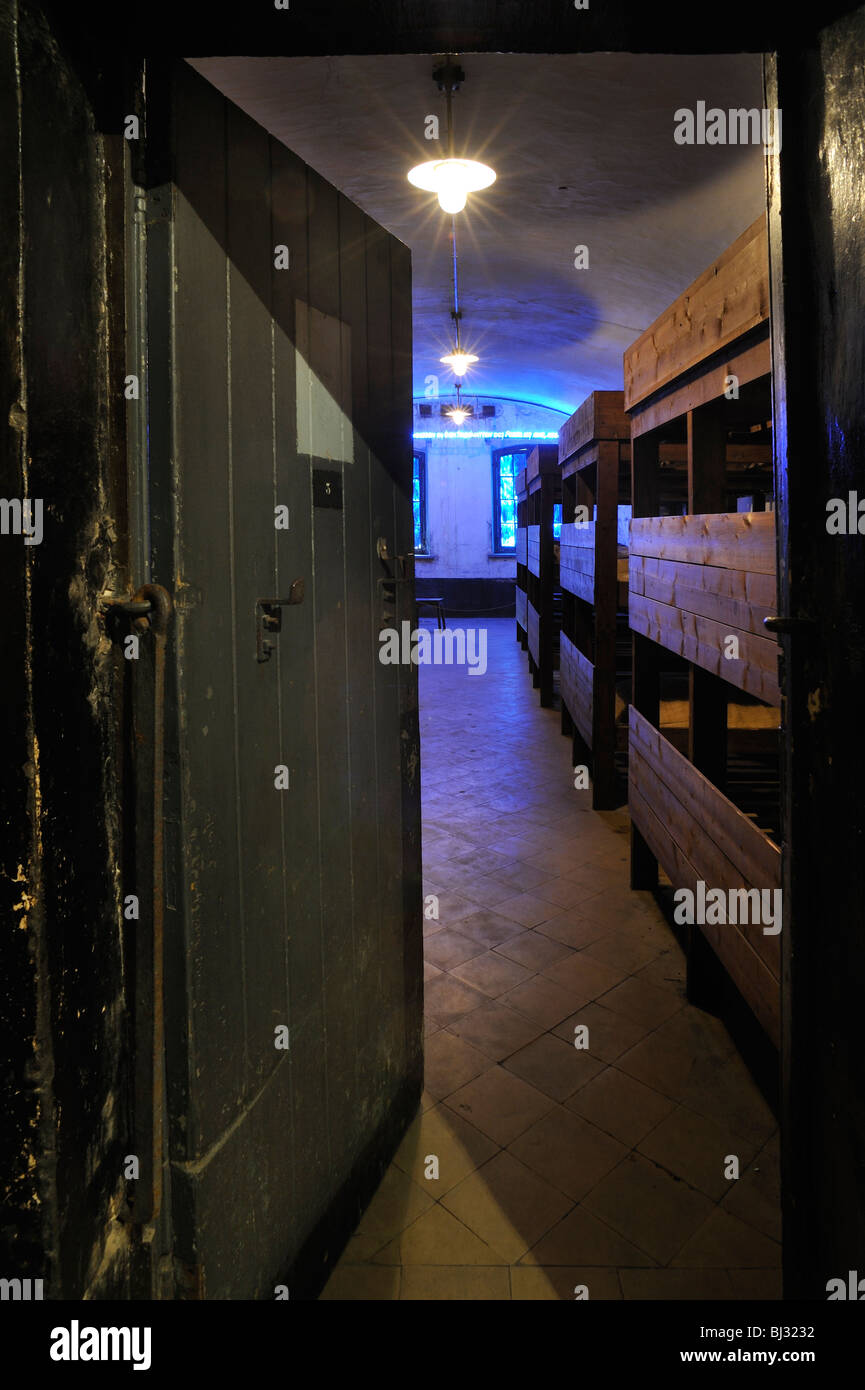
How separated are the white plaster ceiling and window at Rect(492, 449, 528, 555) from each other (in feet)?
29.7

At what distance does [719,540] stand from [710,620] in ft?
0.92

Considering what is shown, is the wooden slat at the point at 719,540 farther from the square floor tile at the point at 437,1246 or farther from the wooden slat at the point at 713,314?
the square floor tile at the point at 437,1246

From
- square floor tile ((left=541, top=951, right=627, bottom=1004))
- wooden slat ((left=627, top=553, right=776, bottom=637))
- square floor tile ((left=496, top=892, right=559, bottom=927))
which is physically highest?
→ wooden slat ((left=627, top=553, right=776, bottom=637))

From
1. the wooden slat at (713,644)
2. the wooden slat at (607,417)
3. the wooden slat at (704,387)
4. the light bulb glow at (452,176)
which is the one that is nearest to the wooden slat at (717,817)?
the wooden slat at (713,644)

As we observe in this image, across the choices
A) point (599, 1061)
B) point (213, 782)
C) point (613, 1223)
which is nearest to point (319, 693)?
point (213, 782)

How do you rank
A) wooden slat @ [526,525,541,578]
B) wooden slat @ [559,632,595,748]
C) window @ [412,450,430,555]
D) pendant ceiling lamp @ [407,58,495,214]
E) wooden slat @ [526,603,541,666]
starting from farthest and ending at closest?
window @ [412,450,430,555], wooden slat @ [526,603,541,666], wooden slat @ [526,525,541,578], wooden slat @ [559,632,595,748], pendant ceiling lamp @ [407,58,495,214]

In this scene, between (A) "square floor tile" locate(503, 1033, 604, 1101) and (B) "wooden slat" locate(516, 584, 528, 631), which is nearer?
(A) "square floor tile" locate(503, 1033, 604, 1101)

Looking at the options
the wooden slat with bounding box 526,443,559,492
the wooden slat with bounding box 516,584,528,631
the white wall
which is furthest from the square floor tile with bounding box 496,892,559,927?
the white wall

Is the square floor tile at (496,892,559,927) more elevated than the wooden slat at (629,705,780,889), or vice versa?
the wooden slat at (629,705,780,889)

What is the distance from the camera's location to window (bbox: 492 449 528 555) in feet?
67.6

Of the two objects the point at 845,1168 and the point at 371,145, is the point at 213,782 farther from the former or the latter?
the point at 371,145

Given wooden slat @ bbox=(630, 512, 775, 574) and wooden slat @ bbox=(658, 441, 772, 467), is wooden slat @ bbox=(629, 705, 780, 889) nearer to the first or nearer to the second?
wooden slat @ bbox=(630, 512, 775, 574)

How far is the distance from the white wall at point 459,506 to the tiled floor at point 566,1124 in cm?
1654

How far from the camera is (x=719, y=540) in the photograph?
9.12 feet
